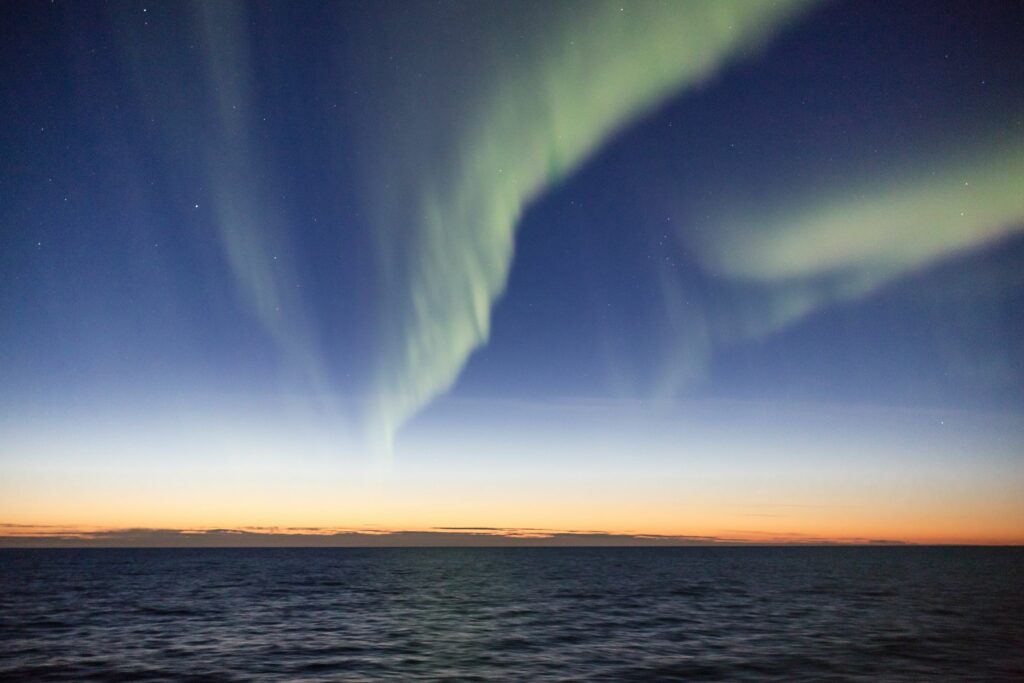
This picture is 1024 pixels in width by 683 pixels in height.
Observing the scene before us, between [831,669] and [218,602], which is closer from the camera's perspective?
[831,669]

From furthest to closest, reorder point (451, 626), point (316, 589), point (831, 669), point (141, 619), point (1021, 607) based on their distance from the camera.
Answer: point (316, 589) → point (1021, 607) → point (141, 619) → point (451, 626) → point (831, 669)

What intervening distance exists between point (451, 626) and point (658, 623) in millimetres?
13475

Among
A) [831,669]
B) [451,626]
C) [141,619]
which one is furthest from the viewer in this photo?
[141,619]

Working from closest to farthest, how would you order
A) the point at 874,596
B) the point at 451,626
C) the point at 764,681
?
the point at 764,681
the point at 451,626
the point at 874,596

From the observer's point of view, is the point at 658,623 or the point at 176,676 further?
the point at 658,623

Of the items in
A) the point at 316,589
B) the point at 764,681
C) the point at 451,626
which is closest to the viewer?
the point at 764,681

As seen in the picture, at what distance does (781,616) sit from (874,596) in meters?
24.5

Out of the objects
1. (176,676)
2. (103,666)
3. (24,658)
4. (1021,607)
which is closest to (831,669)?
(176,676)

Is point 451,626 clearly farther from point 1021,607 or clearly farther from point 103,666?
point 1021,607

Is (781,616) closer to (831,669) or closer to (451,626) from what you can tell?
(831,669)

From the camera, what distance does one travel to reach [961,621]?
1811 inches

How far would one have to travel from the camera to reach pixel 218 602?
5781 cm

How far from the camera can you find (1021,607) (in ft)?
187

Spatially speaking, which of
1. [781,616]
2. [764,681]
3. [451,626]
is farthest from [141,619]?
[781,616]
